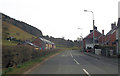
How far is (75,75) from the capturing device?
32.0 ft

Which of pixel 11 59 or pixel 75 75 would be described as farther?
pixel 11 59

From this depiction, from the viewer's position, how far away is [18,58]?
14.2 meters

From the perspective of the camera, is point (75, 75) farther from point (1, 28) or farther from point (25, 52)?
point (25, 52)

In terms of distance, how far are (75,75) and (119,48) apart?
910 inches

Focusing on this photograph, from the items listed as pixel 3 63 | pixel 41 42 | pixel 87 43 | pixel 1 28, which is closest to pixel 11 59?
pixel 3 63

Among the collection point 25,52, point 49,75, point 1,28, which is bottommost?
point 49,75

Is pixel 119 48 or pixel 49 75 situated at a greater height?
pixel 119 48

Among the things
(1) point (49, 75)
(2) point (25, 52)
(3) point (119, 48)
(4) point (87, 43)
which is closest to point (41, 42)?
(4) point (87, 43)

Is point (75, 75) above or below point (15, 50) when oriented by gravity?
below

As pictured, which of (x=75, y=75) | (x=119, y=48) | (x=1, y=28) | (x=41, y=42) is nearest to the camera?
(x=1, y=28)

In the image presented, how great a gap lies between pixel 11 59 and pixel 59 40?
13859 centimetres

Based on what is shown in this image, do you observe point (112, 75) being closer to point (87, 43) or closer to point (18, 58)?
point (18, 58)

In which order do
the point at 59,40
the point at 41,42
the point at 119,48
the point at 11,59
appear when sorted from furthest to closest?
the point at 59,40
the point at 41,42
the point at 119,48
the point at 11,59

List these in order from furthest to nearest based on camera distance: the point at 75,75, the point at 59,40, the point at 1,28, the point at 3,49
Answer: the point at 59,40 < the point at 3,49 < the point at 75,75 < the point at 1,28
